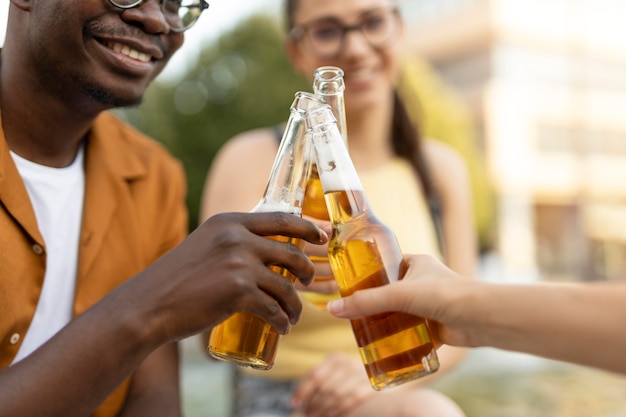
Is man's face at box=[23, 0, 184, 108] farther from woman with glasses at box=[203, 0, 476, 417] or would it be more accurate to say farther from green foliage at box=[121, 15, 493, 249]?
green foliage at box=[121, 15, 493, 249]

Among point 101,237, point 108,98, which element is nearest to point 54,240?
point 101,237

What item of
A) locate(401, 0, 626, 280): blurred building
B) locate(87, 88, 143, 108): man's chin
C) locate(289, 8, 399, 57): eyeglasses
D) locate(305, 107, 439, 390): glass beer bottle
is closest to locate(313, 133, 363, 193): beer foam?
locate(305, 107, 439, 390): glass beer bottle

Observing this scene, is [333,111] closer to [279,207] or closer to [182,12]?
[279,207]

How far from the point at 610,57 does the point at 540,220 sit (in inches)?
339

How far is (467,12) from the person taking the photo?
2956 cm

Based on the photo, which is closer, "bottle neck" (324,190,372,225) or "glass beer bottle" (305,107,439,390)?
"glass beer bottle" (305,107,439,390)

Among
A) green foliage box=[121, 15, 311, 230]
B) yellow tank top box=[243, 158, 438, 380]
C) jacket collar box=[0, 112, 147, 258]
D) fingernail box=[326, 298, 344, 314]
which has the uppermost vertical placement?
jacket collar box=[0, 112, 147, 258]

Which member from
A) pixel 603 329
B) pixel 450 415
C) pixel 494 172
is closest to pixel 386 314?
→ pixel 603 329

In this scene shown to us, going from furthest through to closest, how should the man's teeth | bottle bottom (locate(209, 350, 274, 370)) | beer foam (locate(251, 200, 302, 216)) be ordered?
1. the man's teeth
2. beer foam (locate(251, 200, 302, 216))
3. bottle bottom (locate(209, 350, 274, 370))

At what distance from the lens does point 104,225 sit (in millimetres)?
1935

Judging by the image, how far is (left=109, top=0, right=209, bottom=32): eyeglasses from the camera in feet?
6.05

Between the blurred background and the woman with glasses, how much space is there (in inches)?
592

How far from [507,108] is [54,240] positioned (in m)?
27.9

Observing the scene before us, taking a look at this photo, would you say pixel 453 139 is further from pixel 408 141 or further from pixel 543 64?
pixel 408 141
